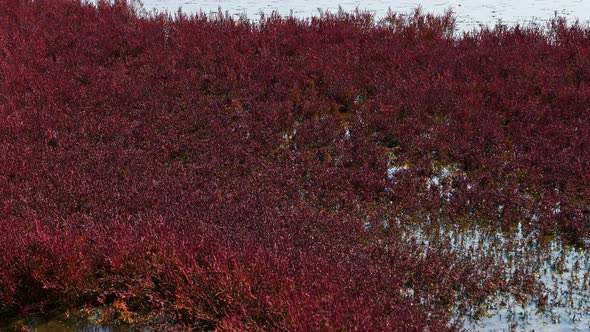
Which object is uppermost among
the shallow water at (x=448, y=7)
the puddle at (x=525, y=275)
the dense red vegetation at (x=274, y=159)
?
the shallow water at (x=448, y=7)

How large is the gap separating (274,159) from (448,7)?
413 inches

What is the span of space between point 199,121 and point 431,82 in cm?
323

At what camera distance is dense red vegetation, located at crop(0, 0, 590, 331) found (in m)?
4.82

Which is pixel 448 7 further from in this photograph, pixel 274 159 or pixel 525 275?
pixel 525 275

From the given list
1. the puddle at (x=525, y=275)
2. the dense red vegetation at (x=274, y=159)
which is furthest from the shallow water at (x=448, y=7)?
the puddle at (x=525, y=275)

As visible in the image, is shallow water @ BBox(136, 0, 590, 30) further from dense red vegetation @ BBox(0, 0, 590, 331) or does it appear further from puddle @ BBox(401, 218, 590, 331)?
puddle @ BBox(401, 218, 590, 331)

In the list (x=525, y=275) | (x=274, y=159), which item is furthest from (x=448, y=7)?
(x=525, y=275)

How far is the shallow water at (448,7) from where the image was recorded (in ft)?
49.5

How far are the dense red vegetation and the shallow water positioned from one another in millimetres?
3563

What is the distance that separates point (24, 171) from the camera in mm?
7066

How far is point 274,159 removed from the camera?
790 cm

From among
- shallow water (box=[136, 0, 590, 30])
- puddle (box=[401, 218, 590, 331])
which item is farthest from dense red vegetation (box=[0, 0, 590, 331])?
shallow water (box=[136, 0, 590, 30])

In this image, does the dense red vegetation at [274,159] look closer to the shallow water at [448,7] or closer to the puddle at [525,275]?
the puddle at [525,275]

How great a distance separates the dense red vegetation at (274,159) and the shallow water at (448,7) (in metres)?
3.56
